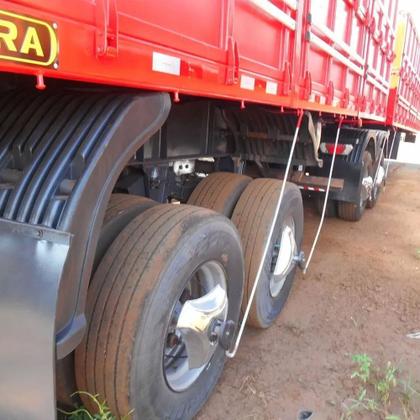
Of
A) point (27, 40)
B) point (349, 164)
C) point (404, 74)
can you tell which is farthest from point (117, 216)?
point (404, 74)

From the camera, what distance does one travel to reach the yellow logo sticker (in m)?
0.97

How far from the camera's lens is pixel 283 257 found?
3.15 meters

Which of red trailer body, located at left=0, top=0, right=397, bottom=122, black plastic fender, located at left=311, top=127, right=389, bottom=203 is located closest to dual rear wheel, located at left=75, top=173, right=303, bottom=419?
red trailer body, located at left=0, top=0, right=397, bottom=122

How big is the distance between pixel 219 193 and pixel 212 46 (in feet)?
4.16

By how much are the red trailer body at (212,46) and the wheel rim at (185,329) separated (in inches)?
33.9

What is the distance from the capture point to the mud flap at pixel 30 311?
1.26 m

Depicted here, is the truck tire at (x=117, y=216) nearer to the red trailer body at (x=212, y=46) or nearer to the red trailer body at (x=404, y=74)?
the red trailer body at (x=212, y=46)

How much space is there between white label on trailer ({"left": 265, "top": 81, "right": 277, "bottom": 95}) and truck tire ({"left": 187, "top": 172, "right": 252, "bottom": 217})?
0.77 m

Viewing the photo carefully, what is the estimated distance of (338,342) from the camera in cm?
291

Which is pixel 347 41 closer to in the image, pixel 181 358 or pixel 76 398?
pixel 181 358

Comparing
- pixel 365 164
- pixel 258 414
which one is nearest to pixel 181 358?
pixel 258 414

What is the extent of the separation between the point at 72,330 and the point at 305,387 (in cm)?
158

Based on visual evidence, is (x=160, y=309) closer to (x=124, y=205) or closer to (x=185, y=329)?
(x=185, y=329)

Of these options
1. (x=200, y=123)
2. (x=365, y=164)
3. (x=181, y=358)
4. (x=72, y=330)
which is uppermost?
(x=200, y=123)
